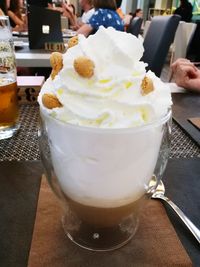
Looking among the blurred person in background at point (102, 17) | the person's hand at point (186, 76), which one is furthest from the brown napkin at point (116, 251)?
the blurred person in background at point (102, 17)

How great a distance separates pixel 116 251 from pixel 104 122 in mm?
173

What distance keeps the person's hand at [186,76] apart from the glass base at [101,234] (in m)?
0.69

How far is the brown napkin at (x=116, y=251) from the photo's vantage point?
13.9 inches

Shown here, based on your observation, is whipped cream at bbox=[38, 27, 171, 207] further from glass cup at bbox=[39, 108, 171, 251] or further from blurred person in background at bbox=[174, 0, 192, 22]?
blurred person in background at bbox=[174, 0, 192, 22]

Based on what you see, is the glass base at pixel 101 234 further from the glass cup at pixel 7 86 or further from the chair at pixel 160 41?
the chair at pixel 160 41

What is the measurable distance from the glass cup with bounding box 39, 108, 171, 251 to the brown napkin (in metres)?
0.01

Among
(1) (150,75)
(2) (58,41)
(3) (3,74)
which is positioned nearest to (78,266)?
(1) (150,75)

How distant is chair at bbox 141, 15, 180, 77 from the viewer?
145 cm

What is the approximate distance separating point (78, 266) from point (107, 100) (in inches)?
7.9

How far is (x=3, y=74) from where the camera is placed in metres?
0.66

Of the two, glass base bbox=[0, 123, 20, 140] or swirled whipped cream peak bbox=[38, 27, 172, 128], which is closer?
swirled whipped cream peak bbox=[38, 27, 172, 128]

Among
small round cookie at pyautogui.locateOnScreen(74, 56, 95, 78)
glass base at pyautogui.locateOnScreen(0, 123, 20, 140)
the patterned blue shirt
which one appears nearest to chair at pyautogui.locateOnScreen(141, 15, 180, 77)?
the patterned blue shirt

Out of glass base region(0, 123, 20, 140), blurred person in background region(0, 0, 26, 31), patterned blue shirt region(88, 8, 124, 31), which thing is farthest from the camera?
blurred person in background region(0, 0, 26, 31)

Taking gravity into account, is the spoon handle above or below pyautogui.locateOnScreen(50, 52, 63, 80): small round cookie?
below
